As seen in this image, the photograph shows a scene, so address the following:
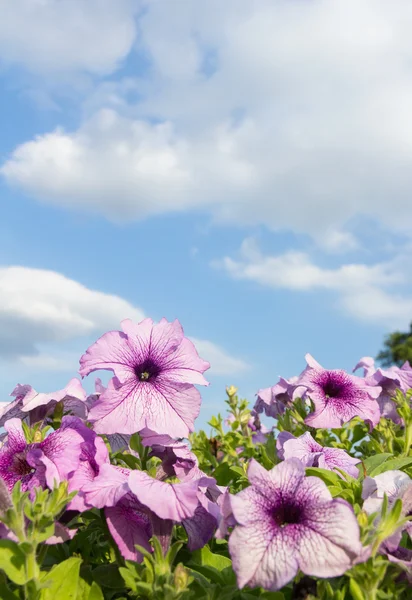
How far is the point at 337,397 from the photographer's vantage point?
3.04 meters

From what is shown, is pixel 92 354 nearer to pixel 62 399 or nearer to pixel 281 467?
pixel 62 399

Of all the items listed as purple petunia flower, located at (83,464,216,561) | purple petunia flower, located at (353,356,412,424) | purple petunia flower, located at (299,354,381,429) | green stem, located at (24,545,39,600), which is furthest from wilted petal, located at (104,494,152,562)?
purple petunia flower, located at (353,356,412,424)

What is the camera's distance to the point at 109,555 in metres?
2.10

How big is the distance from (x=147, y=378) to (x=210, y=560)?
0.57m

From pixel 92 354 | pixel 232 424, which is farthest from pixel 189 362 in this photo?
pixel 232 424

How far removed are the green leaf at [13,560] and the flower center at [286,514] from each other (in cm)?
58

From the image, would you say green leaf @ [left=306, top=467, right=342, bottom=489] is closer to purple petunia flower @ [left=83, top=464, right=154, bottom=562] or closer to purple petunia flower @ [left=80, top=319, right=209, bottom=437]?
purple petunia flower @ [left=80, top=319, right=209, bottom=437]

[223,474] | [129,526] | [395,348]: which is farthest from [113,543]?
[395,348]

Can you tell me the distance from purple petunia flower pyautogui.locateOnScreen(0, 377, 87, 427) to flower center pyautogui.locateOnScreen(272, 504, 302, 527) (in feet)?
3.06

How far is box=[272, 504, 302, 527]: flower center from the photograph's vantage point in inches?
59.2

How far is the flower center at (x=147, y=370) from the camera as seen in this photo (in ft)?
6.79

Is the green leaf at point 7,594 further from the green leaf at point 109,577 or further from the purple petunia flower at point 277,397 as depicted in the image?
the purple petunia flower at point 277,397

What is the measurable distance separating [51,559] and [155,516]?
0.48 meters

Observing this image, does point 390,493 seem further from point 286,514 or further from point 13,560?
point 13,560
